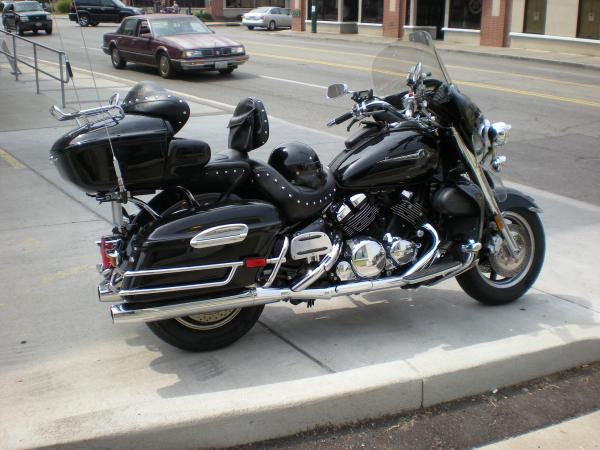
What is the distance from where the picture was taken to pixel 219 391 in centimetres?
Result: 360

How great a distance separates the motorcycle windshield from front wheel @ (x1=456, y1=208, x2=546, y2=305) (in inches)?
41.6

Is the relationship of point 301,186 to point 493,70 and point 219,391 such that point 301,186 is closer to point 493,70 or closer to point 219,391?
point 219,391

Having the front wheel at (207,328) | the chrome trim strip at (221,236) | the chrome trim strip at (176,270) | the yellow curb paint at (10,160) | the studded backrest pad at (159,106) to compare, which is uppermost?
the studded backrest pad at (159,106)

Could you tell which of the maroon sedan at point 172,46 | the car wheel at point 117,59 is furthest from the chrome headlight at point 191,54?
the car wheel at point 117,59

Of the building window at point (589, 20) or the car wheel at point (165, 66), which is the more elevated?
the building window at point (589, 20)

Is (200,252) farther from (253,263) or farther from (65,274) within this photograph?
(65,274)

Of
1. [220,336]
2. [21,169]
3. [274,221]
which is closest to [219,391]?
[220,336]

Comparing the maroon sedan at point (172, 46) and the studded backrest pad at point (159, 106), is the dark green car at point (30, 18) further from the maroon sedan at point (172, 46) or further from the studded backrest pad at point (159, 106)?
the studded backrest pad at point (159, 106)

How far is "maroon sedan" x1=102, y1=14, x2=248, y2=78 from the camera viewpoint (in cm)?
1772

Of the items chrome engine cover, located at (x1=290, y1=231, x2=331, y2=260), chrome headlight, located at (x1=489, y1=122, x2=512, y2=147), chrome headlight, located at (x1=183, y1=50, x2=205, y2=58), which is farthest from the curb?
chrome headlight, located at (x1=183, y1=50, x2=205, y2=58)

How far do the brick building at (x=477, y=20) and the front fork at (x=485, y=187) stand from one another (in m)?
15.2

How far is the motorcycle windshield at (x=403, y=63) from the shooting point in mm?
4566

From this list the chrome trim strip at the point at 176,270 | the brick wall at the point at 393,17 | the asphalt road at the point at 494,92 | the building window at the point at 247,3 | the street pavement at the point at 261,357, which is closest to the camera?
the street pavement at the point at 261,357

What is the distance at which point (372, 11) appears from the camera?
35844 mm
